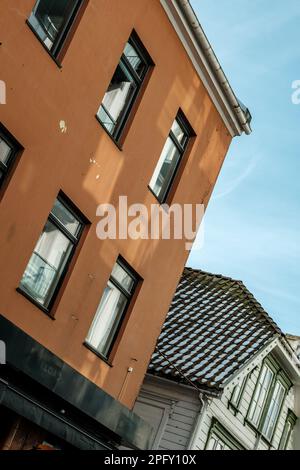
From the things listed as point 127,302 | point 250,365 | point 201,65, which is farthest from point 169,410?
point 201,65

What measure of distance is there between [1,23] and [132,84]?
3.54m

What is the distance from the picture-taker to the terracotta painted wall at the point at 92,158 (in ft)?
30.4

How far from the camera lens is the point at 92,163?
10.8 metres

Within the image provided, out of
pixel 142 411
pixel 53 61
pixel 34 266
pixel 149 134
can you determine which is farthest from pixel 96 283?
pixel 142 411

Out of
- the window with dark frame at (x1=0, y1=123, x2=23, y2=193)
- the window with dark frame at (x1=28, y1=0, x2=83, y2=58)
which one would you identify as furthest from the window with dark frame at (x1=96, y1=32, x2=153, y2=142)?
the window with dark frame at (x1=0, y1=123, x2=23, y2=193)

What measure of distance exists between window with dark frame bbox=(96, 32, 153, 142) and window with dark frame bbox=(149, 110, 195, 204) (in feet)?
4.51

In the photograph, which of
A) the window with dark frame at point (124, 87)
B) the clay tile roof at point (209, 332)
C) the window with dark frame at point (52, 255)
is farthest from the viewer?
the clay tile roof at point (209, 332)

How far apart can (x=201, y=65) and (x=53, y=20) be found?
4.38 m

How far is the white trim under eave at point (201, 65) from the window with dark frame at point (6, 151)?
14.0ft

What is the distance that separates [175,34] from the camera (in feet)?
41.4

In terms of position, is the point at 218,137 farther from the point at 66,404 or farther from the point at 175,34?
the point at 66,404

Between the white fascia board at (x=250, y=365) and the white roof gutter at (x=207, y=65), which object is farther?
the white fascia board at (x=250, y=365)

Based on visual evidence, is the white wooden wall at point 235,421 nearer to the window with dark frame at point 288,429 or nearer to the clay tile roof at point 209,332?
the window with dark frame at point 288,429

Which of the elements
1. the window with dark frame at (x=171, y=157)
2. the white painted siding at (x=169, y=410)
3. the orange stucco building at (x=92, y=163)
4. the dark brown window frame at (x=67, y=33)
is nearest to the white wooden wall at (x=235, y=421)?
the white painted siding at (x=169, y=410)
